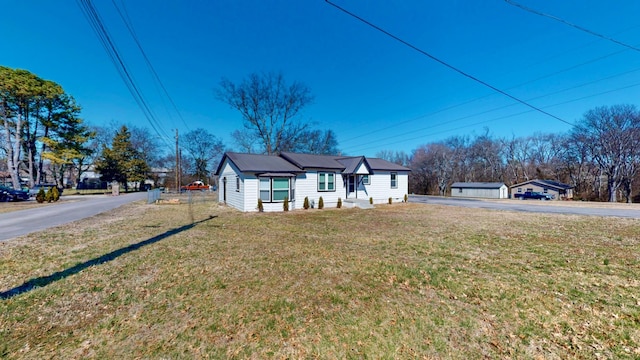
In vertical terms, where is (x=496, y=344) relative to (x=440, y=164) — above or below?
below

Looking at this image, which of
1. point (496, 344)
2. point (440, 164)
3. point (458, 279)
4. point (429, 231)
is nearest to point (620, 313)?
point (458, 279)

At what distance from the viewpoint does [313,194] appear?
15.8m

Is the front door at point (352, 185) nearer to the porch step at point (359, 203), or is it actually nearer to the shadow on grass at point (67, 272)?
the porch step at point (359, 203)

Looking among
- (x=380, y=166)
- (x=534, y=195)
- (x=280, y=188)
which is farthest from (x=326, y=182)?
(x=534, y=195)

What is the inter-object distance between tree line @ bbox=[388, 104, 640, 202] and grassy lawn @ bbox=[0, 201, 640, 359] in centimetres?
3914

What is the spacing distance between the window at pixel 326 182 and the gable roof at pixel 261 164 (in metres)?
1.87

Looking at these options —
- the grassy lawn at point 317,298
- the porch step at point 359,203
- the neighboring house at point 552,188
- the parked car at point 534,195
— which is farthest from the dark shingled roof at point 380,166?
the neighboring house at point 552,188

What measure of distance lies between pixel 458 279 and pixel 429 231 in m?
4.49

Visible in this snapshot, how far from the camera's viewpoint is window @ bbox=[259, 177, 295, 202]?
551 inches

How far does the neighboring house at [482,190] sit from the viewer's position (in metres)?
37.8

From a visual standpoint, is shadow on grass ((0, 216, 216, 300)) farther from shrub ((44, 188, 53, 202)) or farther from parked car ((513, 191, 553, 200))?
parked car ((513, 191, 553, 200))

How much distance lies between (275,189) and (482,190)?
38.4m

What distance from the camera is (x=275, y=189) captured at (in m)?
14.2

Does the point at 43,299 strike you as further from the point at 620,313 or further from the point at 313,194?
the point at 313,194
